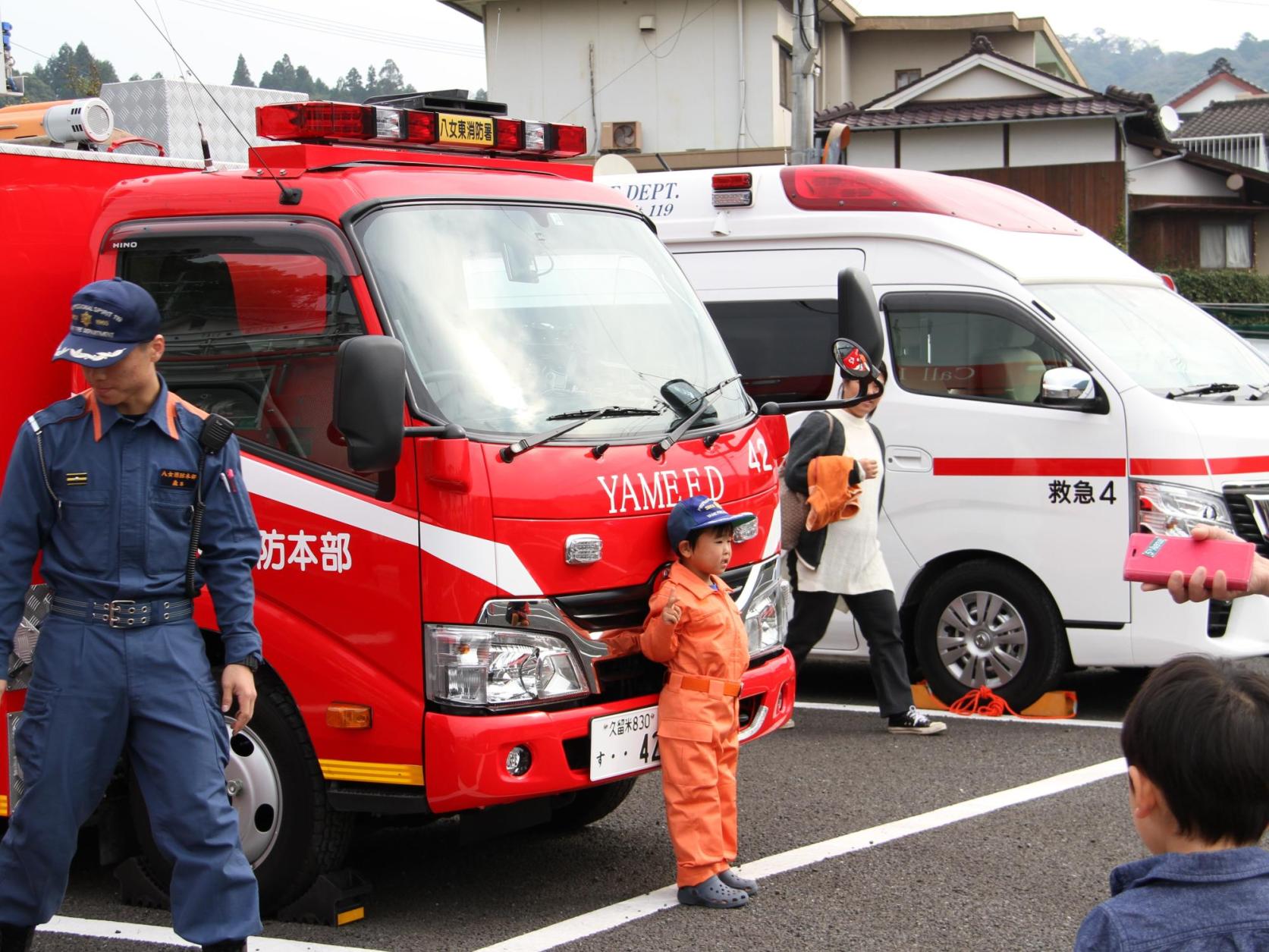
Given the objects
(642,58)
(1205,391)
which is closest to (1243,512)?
(1205,391)

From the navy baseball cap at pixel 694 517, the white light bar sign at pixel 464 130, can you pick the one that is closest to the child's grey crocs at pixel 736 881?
the navy baseball cap at pixel 694 517

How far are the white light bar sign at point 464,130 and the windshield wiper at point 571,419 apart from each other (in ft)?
4.34

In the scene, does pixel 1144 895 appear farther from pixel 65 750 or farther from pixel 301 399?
pixel 301 399

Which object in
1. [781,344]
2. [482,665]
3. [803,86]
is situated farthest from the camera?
[803,86]

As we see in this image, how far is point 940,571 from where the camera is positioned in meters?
8.21

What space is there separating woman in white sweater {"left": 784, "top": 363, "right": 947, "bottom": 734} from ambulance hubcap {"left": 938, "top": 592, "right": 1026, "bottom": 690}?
0.53 meters

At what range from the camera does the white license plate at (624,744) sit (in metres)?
4.78

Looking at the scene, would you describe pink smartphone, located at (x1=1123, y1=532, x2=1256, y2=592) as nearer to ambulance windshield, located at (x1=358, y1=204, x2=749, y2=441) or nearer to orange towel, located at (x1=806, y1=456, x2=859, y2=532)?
ambulance windshield, located at (x1=358, y1=204, x2=749, y2=441)

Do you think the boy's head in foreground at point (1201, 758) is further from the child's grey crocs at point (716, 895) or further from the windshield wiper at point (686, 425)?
the child's grey crocs at point (716, 895)

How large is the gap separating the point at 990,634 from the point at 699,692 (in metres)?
3.51

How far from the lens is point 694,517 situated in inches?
191

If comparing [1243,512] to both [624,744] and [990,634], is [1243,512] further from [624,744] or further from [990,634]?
[624,744]

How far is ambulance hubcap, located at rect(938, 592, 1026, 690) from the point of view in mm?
7977

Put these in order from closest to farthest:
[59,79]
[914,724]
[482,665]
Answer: [482,665] < [914,724] < [59,79]
